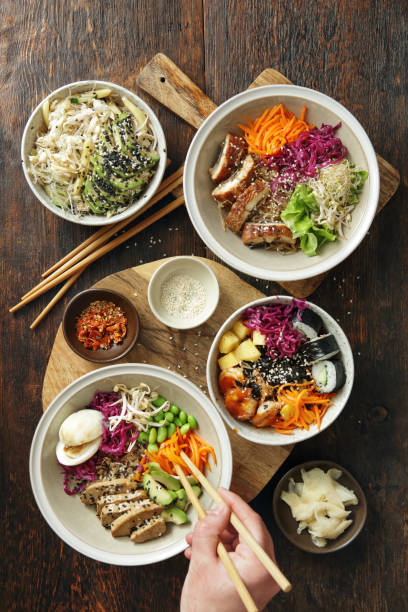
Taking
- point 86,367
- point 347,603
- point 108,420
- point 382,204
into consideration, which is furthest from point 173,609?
point 382,204

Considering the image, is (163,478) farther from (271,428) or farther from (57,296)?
(57,296)

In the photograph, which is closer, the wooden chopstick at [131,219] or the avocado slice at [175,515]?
the avocado slice at [175,515]

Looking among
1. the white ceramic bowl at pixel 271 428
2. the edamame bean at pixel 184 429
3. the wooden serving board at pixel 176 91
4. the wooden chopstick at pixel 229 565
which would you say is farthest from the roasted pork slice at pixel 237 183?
the wooden chopstick at pixel 229 565

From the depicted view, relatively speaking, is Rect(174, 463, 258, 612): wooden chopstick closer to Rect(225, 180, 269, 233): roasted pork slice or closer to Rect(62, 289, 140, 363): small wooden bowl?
Rect(62, 289, 140, 363): small wooden bowl

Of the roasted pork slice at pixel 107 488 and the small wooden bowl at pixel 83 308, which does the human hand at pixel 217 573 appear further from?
the small wooden bowl at pixel 83 308

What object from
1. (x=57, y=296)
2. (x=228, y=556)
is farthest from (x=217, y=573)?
(x=57, y=296)

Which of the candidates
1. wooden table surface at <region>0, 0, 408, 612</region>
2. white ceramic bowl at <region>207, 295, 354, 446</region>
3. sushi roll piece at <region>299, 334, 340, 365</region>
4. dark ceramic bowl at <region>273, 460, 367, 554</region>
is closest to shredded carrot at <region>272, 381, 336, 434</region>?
white ceramic bowl at <region>207, 295, 354, 446</region>
